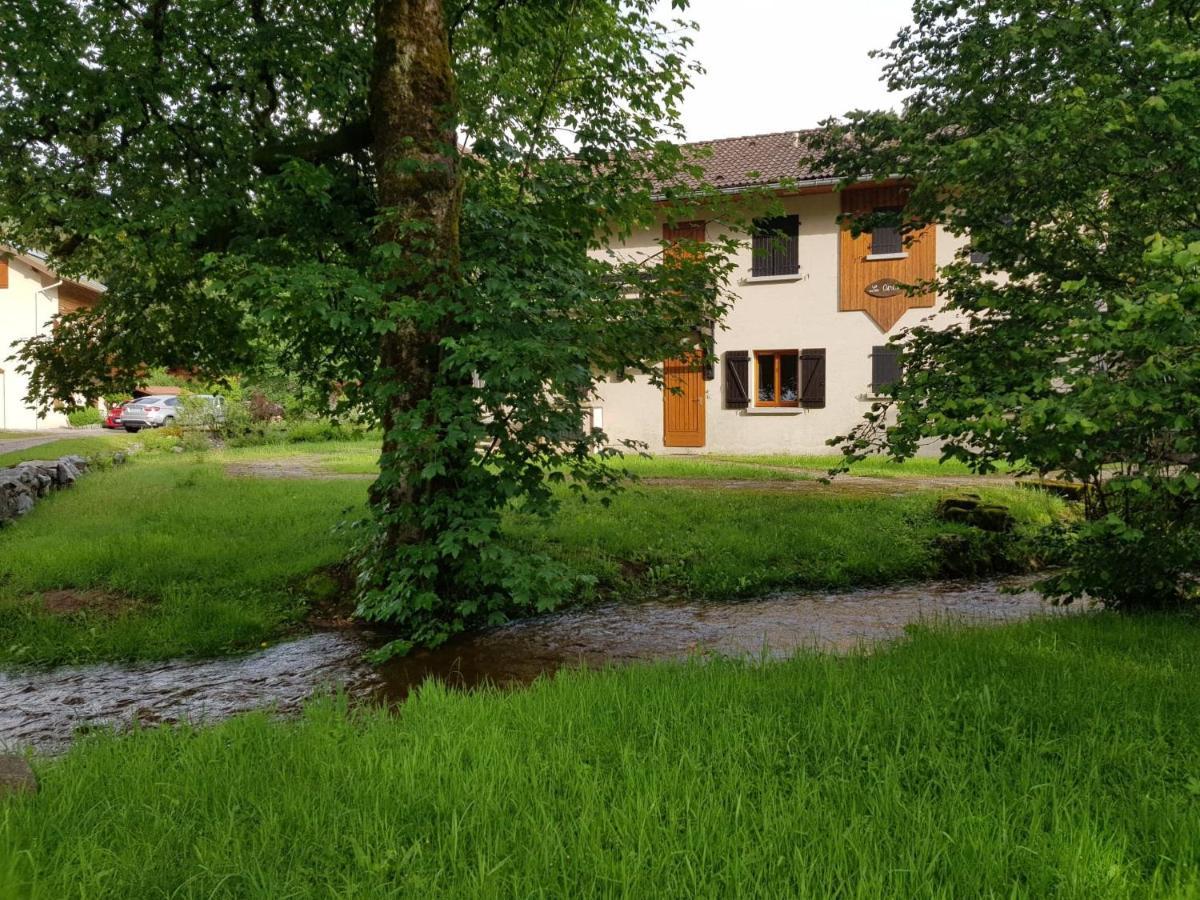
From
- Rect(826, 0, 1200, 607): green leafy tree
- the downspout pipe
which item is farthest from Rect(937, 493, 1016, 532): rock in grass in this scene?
the downspout pipe

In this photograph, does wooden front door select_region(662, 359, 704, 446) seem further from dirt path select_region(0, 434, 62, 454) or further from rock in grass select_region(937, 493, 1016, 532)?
dirt path select_region(0, 434, 62, 454)

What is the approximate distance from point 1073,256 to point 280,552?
25.0ft

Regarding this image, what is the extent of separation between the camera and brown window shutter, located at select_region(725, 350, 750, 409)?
759 inches

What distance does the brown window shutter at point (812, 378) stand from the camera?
1870 centimetres

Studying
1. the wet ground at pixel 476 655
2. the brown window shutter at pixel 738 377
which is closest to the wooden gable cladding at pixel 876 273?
the brown window shutter at pixel 738 377

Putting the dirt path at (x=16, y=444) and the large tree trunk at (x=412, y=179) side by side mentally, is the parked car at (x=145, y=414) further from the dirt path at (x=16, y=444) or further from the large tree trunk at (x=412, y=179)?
the large tree trunk at (x=412, y=179)

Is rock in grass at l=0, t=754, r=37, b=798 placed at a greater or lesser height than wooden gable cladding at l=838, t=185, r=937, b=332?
lesser

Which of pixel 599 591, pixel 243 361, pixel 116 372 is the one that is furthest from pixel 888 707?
pixel 116 372

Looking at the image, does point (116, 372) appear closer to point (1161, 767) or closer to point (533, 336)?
point (533, 336)

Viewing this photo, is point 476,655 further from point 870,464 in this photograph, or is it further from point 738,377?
point 738,377

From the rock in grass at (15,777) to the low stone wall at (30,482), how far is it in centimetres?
835

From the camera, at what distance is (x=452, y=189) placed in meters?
6.61

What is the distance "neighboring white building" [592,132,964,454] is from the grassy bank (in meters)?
7.42

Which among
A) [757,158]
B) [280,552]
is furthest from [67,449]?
[757,158]
